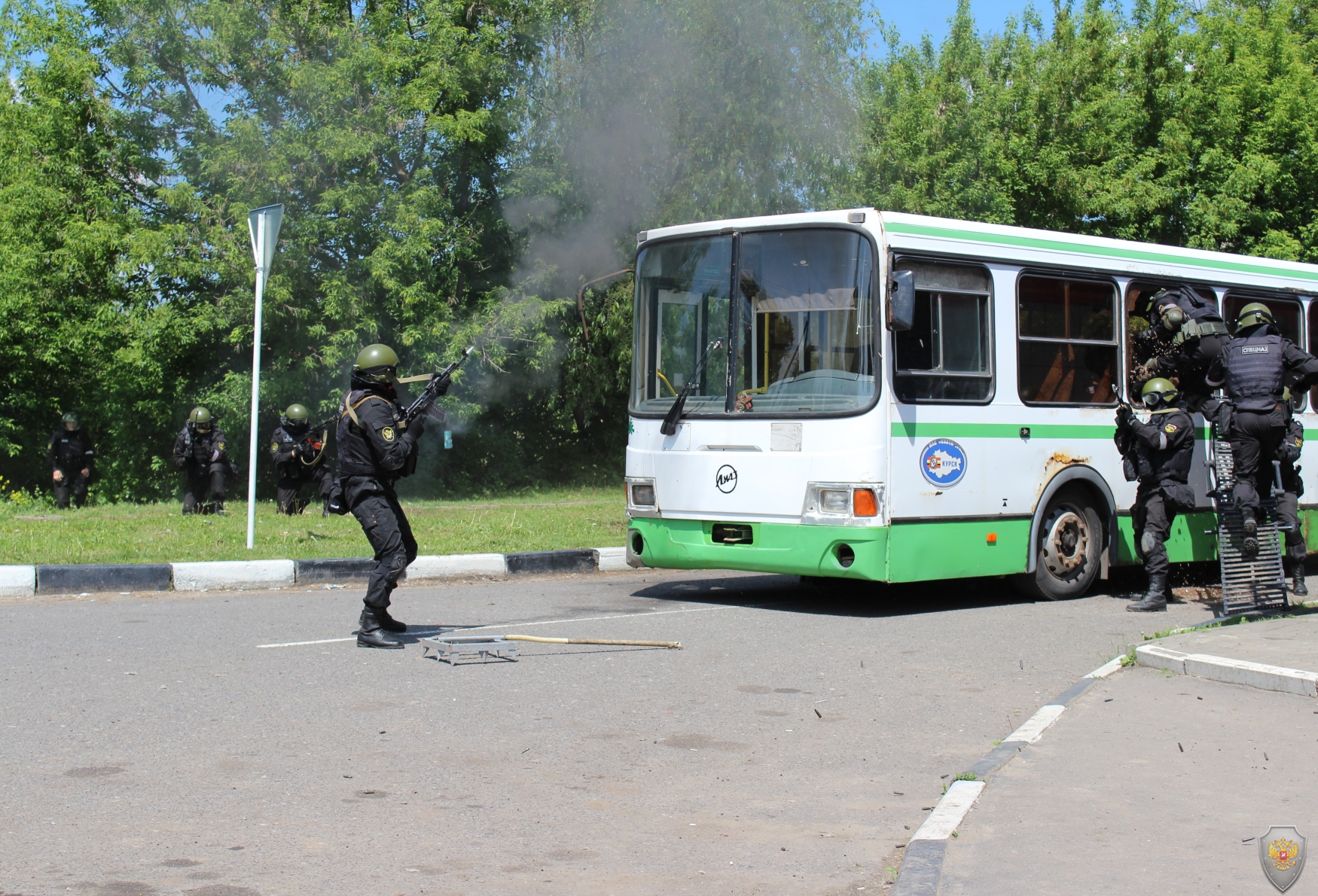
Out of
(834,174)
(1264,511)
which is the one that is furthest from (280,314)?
(1264,511)

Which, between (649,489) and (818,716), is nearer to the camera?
(818,716)

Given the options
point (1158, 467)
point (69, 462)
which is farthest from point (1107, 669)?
point (69, 462)

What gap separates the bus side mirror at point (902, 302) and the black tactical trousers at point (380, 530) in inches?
129

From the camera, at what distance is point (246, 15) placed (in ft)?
61.0

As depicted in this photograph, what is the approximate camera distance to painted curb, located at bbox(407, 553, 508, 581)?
10.7 m

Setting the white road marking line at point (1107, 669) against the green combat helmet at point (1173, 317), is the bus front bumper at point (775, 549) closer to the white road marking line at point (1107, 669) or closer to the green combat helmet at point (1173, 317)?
the white road marking line at point (1107, 669)

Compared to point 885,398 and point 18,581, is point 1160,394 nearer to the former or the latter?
point 885,398

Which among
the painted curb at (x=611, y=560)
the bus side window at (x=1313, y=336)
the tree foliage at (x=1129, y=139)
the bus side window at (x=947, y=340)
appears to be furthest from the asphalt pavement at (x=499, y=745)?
the tree foliage at (x=1129, y=139)

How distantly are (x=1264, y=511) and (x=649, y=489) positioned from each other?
4177mm

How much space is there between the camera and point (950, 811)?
400 cm

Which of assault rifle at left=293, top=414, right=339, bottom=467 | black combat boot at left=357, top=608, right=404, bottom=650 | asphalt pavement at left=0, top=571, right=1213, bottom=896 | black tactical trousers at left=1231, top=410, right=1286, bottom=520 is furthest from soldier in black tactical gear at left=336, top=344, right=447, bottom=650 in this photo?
assault rifle at left=293, top=414, right=339, bottom=467

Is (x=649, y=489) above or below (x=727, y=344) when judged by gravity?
below

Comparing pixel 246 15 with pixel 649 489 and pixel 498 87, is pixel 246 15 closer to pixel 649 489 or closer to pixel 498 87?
pixel 498 87

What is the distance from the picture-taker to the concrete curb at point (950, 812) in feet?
11.2
